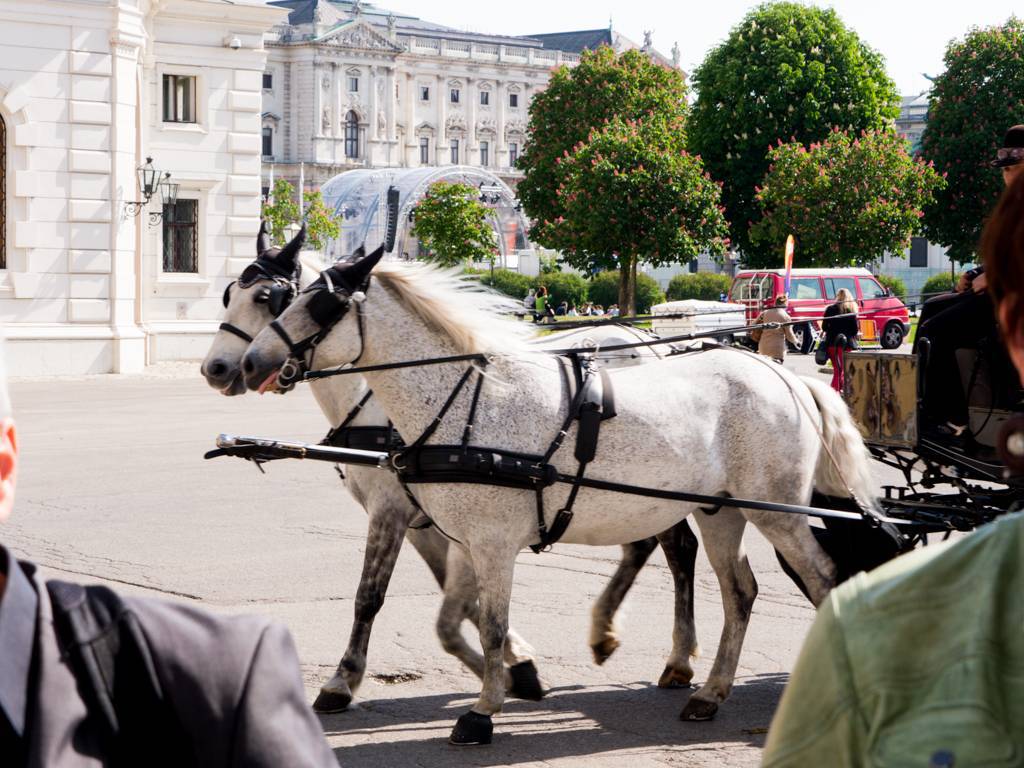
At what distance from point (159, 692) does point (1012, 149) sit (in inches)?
212

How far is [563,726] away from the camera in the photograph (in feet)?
20.4

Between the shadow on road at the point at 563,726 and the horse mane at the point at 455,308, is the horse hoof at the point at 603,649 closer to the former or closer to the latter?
the shadow on road at the point at 563,726

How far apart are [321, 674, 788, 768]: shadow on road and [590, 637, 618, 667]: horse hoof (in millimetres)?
233

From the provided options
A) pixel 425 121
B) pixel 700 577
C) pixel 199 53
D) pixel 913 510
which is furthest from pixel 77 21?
pixel 425 121

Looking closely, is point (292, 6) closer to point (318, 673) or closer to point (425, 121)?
point (425, 121)

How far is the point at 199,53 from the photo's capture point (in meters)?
33.1

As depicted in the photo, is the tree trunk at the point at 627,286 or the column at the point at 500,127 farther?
the column at the point at 500,127

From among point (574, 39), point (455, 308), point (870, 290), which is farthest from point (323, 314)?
point (574, 39)

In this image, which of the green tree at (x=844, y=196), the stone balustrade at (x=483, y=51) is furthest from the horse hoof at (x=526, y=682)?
the stone balustrade at (x=483, y=51)

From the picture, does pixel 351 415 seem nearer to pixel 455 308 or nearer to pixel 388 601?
pixel 455 308

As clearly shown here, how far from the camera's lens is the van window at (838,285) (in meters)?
41.2

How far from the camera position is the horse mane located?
20.1 feet

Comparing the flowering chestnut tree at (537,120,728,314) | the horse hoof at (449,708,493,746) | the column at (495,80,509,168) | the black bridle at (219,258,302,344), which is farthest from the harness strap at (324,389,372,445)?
the column at (495,80,509,168)

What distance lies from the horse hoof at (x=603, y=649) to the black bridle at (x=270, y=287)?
220 cm
